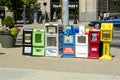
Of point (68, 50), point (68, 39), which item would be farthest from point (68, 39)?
point (68, 50)

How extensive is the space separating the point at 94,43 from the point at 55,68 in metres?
2.92

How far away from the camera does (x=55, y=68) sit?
12.4 m

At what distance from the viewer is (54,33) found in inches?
599

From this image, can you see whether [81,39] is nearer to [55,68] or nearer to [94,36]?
[94,36]

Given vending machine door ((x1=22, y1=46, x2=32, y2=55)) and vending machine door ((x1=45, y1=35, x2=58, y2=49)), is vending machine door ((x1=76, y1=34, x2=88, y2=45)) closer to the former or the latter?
vending machine door ((x1=45, y1=35, x2=58, y2=49))

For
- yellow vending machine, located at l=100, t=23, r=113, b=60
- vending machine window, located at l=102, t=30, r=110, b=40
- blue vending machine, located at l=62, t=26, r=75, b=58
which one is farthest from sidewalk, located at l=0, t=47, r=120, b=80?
vending machine window, located at l=102, t=30, r=110, b=40

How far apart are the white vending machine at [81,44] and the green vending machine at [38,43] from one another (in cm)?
135

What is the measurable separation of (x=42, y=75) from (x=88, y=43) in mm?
4230

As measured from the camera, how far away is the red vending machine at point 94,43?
14750 mm

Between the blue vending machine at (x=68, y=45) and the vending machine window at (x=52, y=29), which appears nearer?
the blue vending machine at (x=68, y=45)

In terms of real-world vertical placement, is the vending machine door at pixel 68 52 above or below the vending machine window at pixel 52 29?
below

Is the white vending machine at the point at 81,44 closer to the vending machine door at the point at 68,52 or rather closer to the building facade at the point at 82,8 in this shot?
the vending machine door at the point at 68,52

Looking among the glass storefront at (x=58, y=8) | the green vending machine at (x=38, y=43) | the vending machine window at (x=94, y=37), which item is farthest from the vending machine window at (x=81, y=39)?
the glass storefront at (x=58, y=8)

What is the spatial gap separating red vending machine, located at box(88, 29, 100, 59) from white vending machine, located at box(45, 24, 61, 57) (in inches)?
48.9
